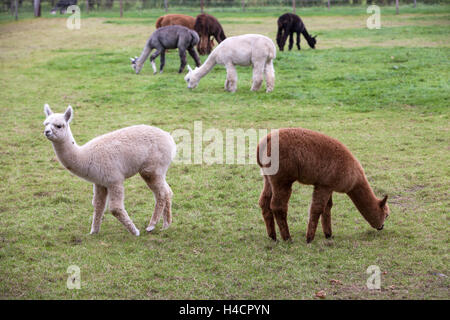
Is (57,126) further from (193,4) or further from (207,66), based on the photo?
(193,4)

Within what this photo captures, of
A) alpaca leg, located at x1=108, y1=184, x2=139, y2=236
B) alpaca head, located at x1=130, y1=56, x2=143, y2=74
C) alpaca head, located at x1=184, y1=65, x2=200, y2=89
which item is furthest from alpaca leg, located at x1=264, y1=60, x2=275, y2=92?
alpaca leg, located at x1=108, y1=184, x2=139, y2=236

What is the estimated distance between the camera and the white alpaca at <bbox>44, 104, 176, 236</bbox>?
560 cm

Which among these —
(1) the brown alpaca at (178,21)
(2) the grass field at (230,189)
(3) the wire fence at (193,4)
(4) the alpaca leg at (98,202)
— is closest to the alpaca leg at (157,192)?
(2) the grass field at (230,189)

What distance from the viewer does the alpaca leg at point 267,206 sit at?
5.56m

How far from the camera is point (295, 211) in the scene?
671 cm

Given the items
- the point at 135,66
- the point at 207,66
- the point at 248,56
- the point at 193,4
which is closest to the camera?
the point at 248,56

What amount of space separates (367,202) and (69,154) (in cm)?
308

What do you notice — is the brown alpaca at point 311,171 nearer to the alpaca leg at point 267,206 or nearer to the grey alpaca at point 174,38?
the alpaca leg at point 267,206

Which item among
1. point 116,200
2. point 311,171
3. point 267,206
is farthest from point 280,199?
point 116,200

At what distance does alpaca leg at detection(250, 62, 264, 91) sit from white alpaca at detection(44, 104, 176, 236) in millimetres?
7080

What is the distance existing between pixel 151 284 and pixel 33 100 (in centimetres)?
939

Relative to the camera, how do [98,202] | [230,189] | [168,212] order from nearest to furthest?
[98,202] → [168,212] → [230,189]

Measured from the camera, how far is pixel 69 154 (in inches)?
220
